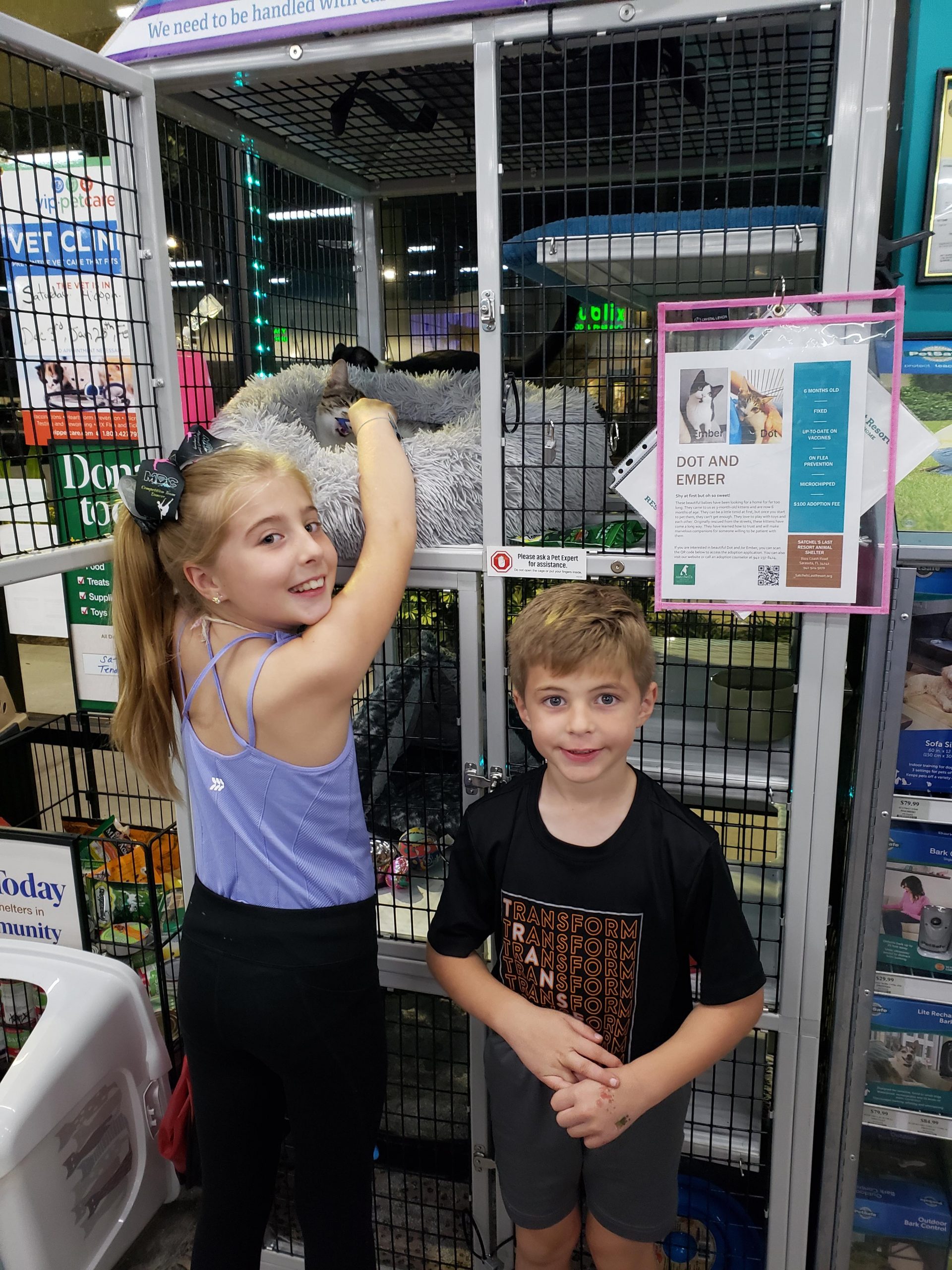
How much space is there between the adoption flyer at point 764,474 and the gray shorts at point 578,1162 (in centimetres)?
76

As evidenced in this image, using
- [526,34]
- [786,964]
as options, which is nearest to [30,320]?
[526,34]

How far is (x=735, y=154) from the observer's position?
161 cm

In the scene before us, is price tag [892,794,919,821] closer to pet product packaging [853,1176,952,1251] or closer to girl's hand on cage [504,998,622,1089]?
girl's hand on cage [504,998,622,1089]

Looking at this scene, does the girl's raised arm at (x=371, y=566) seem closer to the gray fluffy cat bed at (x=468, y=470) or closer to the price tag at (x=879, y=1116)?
the gray fluffy cat bed at (x=468, y=470)

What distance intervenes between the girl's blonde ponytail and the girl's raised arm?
10.7 inches

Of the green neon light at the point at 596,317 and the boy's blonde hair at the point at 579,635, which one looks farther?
the green neon light at the point at 596,317

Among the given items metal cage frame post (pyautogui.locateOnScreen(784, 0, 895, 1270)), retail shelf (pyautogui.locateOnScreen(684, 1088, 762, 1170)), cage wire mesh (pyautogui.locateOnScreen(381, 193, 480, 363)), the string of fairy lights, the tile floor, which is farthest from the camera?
cage wire mesh (pyautogui.locateOnScreen(381, 193, 480, 363))

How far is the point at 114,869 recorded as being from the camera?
1.90m

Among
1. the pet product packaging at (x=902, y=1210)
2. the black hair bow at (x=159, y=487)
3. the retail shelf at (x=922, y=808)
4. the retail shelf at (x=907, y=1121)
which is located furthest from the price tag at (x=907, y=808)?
the black hair bow at (x=159, y=487)

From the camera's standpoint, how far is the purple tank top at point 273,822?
1.24 m

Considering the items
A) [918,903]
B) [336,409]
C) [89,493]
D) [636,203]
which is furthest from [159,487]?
[918,903]

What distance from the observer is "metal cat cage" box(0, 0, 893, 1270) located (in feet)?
4.05

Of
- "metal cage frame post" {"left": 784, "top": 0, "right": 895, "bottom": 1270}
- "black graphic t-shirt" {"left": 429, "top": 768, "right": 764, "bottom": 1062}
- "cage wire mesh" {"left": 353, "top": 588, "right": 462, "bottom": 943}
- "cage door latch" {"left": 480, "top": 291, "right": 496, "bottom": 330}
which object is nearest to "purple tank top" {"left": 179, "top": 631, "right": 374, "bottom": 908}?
"black graphic t-shirt" {"left": 429, "top": 768, "right": 764, "bottom": 1062}

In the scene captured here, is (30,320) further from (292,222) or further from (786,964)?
(786,964)
